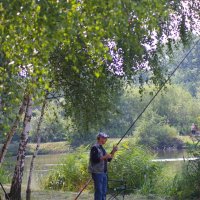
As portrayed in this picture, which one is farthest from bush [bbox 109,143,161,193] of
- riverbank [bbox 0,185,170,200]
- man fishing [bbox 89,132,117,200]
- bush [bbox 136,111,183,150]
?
bush [bbox 136,111,183,150]

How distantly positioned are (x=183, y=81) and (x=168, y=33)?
354 ft

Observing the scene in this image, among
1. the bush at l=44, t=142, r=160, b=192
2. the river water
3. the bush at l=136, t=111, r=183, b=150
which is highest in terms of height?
the bush at l=136, t=111, r=183, b=150

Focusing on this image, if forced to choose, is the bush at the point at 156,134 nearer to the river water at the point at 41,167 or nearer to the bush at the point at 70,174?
the river water at the point at 41,167

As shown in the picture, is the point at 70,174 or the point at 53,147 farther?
the point at 53,147

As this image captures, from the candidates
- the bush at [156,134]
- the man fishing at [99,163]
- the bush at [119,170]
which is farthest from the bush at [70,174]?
the bush at [156,134]

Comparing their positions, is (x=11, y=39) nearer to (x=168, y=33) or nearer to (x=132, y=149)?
(x=168, y=33)

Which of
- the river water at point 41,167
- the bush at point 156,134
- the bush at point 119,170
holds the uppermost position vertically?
the bush at point 156,134

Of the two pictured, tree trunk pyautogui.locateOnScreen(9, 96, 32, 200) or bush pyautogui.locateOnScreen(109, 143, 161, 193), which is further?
bush pyautogui.locateOnScreen(109, 143, 161, 193)

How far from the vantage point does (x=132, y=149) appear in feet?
46.0

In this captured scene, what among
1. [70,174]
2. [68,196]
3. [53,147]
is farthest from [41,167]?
[53,147]

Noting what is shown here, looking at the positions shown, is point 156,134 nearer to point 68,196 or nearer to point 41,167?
point 41,167

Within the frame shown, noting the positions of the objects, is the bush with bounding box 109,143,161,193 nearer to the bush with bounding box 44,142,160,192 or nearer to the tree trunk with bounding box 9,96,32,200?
the bush with bounding box 44,142,160,192

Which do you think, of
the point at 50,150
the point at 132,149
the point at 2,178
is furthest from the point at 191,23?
the point at 50,150

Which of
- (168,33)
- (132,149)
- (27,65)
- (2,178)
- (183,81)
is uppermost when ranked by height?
(183,81)
